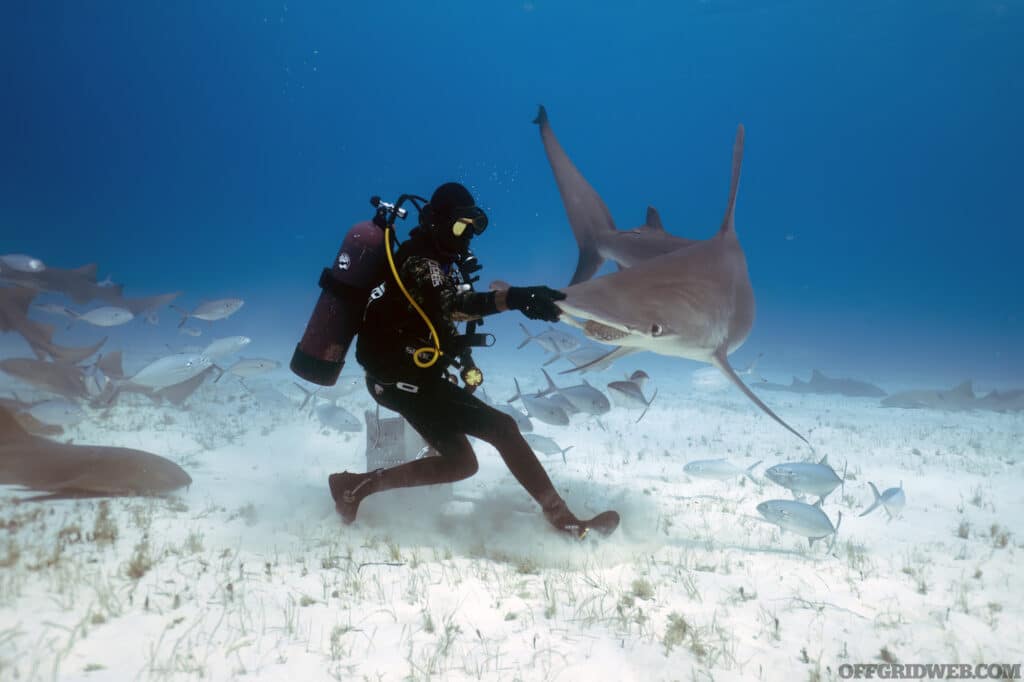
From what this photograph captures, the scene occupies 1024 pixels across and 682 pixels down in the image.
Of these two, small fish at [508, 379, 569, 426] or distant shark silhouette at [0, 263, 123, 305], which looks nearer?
small fish at [508, 379, 569, 426]

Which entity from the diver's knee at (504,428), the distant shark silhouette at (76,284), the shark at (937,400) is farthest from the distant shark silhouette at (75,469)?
the shark at (937,400)

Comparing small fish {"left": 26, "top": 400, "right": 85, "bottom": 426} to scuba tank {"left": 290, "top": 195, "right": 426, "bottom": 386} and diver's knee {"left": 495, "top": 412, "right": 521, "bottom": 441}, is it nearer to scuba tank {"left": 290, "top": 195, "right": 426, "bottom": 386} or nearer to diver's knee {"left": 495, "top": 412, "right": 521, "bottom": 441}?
scuba tank {"left": 290, "top": 195, "right": 426, "bottom": 386}

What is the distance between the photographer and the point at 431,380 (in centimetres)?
390

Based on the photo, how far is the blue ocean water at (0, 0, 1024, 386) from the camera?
8425cm

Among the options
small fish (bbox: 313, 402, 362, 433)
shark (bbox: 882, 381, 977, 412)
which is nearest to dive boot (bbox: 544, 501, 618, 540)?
small fish (bbox: 313, 402, 362, 433)

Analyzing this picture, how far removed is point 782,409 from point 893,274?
15163 cm

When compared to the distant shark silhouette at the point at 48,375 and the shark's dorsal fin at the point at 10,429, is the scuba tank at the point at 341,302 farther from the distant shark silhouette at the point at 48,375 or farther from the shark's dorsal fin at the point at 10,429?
the distant shark silhouette at the point at 48,375

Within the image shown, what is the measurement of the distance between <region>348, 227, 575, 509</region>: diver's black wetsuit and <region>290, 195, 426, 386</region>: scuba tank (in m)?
0.12

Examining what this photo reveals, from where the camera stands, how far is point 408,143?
143875 mm

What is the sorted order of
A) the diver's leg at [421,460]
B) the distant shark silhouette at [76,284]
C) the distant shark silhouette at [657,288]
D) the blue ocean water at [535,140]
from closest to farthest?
the distant shark silhouette at [657,288]
the diver's leg at [421,460]
the distant shark silhouette at [76,284]
the blue ocean water at [535,140]

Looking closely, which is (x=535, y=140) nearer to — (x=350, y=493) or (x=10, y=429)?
(x=10, y=429)

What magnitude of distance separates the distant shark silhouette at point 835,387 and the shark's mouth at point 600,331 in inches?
713

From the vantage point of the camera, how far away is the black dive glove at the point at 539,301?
2881 mm

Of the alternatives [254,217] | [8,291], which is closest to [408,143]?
[254,217]
